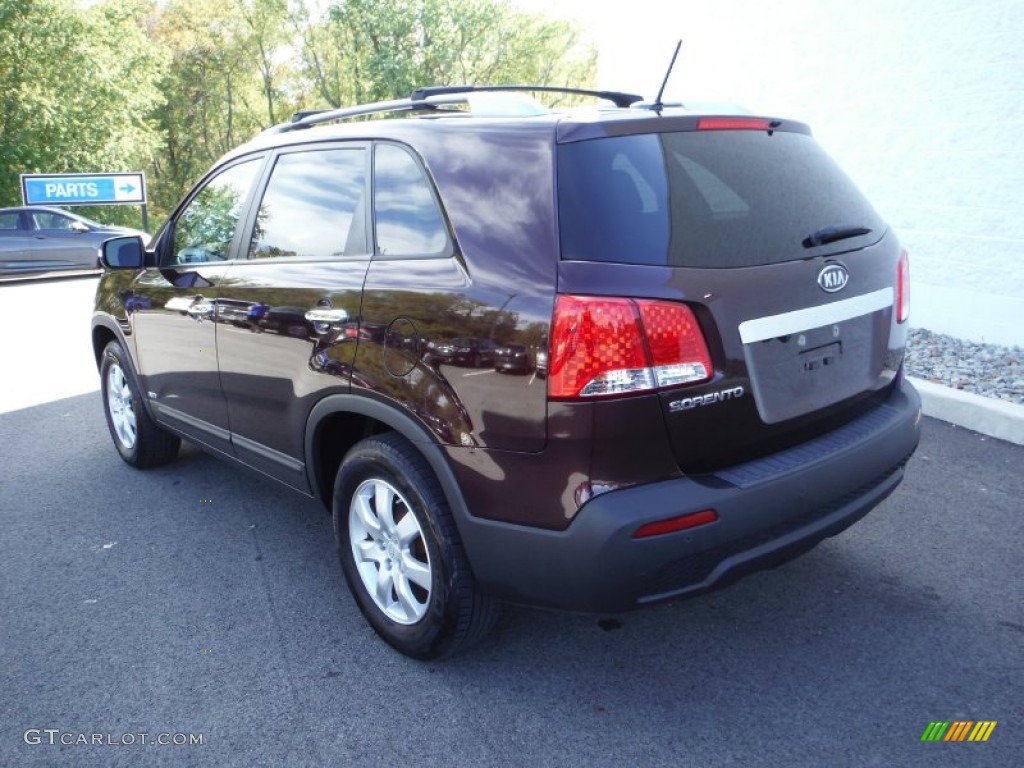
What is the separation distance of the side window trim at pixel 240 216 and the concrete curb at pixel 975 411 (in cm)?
374

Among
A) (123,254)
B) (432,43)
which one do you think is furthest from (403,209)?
(432,43)

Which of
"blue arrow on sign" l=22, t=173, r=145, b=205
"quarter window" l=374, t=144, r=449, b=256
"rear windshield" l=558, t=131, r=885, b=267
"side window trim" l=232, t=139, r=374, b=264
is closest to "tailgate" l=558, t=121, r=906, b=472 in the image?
"rear windshield" l=558, t=131, r=885, b=267

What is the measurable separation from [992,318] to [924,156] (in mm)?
1585

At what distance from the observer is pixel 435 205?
2.77m

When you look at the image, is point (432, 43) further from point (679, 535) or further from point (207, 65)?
point (679, 535)

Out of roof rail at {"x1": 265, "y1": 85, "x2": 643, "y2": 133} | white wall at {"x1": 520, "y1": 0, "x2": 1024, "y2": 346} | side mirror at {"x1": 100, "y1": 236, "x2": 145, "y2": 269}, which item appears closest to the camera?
roof rail at {"x1": 265, "y1": 85, "x2": 643, "y2": 133}

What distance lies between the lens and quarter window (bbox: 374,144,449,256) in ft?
9.11

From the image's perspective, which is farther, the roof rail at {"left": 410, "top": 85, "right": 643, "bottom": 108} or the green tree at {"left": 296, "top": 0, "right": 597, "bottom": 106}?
the green tree at {"left": 296, "top": 0, "right": 597, "bottom": 106}

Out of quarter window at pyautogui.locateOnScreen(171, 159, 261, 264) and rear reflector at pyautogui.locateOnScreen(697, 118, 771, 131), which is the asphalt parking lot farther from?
rear reflector at pyautogui.locateOnScreen(697, 118, 771, 131)

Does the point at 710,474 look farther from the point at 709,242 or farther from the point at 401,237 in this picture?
the point at 401,237

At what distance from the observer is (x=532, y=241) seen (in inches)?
94.9

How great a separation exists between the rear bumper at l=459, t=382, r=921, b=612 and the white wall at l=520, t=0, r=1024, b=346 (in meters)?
5.07

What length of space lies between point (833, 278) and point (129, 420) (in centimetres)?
407

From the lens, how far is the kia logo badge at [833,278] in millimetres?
2621
